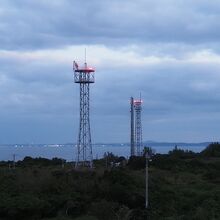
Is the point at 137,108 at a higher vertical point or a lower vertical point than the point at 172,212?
higher

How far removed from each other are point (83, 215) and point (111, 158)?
34.5m

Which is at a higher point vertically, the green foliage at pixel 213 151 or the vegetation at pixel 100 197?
the green foliage at pixel 213 151

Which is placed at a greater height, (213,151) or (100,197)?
(213,151)

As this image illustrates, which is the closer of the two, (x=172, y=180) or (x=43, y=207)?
(x=43, y=207)

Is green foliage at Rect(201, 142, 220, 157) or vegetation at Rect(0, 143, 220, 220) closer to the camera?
vegetation at Rect(0, 143, 220, 220)

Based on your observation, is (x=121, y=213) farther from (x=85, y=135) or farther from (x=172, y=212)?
(x=85, y=135)

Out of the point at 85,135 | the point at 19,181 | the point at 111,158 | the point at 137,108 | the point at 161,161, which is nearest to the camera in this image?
the point at 19,181

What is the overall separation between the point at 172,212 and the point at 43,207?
742 cm

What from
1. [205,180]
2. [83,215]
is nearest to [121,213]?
[83,215]

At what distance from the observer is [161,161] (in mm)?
53844

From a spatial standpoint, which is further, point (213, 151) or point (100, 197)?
point (213, 151)

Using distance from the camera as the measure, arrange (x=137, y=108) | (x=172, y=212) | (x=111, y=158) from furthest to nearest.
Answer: (x=111, y=158) < (x=137, y=108) < (x=172, y=212)

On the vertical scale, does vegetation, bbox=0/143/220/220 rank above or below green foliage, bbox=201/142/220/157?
below

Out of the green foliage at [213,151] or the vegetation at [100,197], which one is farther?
the green foliage at [213,151]
